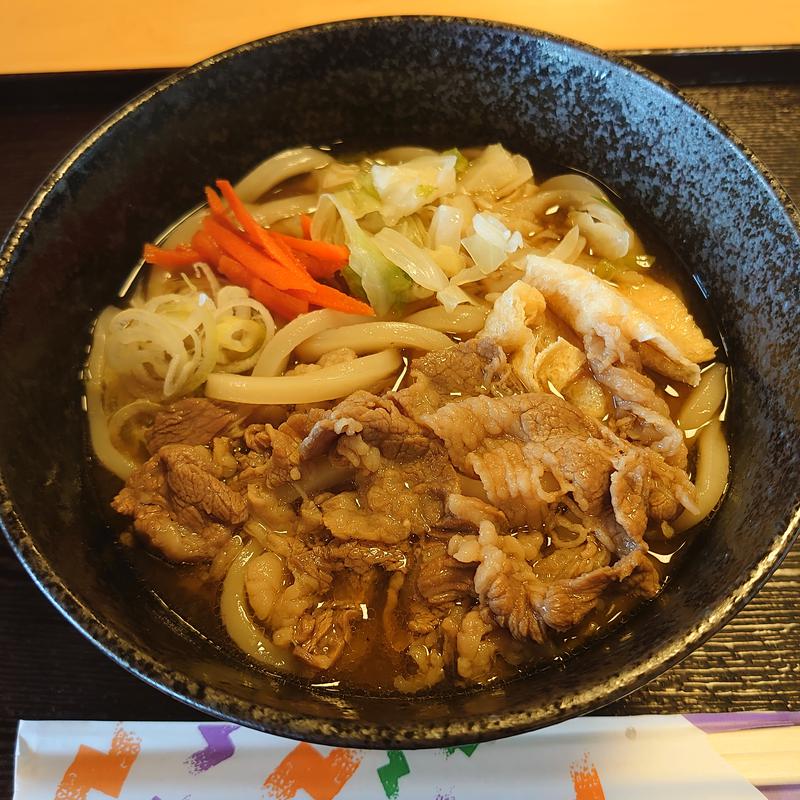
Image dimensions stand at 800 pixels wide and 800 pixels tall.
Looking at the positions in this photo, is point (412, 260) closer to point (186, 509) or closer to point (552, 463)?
point (552, 463)

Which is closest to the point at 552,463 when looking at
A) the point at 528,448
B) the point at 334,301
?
the point at 528,448

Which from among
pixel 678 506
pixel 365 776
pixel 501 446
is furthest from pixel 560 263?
pixel 365 776

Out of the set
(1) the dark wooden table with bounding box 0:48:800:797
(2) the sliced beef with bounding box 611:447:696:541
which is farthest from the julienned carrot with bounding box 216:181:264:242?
(2) the sliced beef with bounding box 611:447:696:541

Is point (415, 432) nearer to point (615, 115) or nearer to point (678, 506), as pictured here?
point (678, 506)

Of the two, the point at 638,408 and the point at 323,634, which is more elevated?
the point at 638,408

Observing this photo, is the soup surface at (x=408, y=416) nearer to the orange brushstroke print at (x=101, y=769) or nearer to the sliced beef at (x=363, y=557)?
the sliced beef at (x=363, y=557)

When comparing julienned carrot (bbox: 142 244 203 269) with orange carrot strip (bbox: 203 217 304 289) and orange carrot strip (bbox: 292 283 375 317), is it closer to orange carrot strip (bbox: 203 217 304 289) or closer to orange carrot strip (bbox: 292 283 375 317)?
orange carrot strip (bbox: 203 217 304 289)
